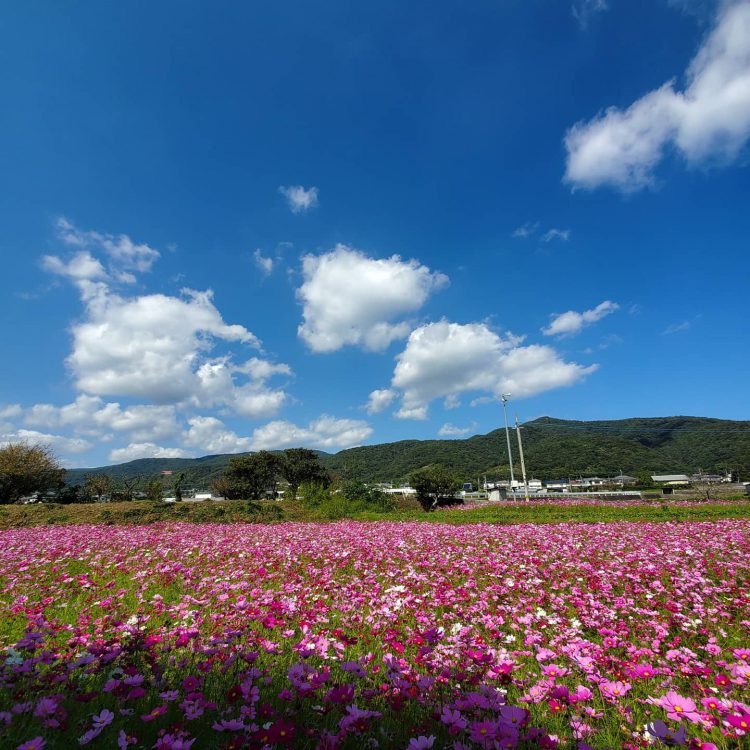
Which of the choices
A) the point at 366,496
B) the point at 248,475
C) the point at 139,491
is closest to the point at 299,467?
the point at 248,475

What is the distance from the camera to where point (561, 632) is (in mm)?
4746

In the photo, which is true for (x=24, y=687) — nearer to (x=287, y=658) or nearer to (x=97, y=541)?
(x=287, y=658)

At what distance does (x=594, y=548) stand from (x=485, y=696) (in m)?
A: 8.70

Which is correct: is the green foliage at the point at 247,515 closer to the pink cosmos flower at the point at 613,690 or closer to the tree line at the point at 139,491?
the tree line at the point at 139,491

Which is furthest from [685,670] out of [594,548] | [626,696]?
[594,548]

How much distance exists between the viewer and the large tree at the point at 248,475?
62969mm

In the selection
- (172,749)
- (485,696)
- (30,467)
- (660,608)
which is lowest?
(660,608)

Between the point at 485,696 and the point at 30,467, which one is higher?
the point at 30,467

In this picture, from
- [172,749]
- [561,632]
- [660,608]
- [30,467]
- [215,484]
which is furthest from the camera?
[215,484]

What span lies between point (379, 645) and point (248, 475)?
65197 mm

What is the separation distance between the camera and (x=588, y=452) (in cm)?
11444

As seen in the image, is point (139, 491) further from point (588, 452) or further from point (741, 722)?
point (588, 452)

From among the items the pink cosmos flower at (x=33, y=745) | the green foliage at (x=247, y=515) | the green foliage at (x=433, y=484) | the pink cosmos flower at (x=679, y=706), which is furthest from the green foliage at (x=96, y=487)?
the pink cosmos flower at (x=679, y=706)

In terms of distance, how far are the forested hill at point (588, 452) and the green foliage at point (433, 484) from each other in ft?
176
